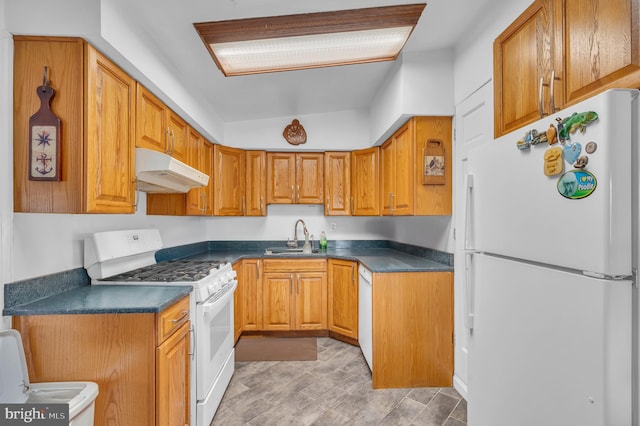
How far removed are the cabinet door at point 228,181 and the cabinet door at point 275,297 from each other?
0.84 metres

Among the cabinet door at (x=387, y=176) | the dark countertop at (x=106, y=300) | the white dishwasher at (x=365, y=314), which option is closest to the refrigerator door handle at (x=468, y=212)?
the white dishwasher at (x=365, y=314)

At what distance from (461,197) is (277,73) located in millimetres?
1757

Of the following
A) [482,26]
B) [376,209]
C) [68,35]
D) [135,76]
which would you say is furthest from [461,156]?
[68,35]

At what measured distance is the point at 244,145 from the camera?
3479 millimetres

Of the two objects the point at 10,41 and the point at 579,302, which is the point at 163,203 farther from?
the point at 579,302

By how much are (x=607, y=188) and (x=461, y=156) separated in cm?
145

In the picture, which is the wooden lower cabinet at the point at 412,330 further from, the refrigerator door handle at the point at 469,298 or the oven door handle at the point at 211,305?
the oven door handle at the point at 211,305

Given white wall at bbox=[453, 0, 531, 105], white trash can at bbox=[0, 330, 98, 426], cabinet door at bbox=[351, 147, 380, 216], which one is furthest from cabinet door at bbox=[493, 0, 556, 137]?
white trash can at bbox=[0, 330, 98, 426]

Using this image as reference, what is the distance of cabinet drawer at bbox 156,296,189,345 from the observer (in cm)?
136

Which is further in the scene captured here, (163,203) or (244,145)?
(244,145)

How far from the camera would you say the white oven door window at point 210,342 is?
1771 millimetres

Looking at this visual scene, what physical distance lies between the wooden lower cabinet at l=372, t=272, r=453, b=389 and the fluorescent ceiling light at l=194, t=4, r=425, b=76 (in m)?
1.67

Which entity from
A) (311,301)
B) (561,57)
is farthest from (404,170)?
(311,301)

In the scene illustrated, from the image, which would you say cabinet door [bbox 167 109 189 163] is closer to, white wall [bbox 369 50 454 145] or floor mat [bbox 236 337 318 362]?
white wall [bbox 369 50 454 145]
